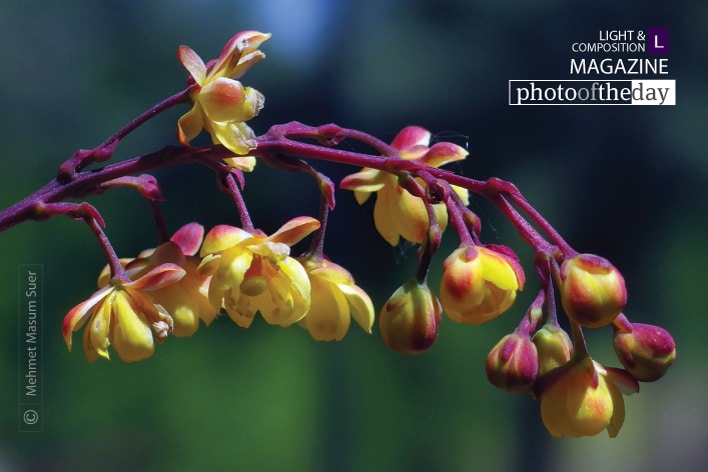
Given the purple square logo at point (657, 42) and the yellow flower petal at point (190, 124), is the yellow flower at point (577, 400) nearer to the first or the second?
the yellow flower petal at point (190, 124)

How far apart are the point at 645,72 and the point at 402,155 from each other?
0.68 m

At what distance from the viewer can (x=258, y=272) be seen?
0.41 meters

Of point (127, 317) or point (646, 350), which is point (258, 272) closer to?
point (127, 317)

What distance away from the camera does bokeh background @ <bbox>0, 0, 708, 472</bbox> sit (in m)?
2.41

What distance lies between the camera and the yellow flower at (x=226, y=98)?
39cm

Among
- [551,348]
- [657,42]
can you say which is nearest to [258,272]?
[551,348]

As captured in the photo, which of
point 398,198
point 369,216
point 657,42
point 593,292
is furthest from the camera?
point 369,216

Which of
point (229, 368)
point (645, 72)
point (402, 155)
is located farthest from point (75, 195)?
point (229, 368)

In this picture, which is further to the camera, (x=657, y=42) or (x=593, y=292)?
(x=657, y=42)

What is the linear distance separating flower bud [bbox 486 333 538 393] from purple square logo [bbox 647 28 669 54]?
679mm

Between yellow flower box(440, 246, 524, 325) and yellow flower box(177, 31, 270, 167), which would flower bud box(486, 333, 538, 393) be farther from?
yellow flower box(177, 31, 270, 167)

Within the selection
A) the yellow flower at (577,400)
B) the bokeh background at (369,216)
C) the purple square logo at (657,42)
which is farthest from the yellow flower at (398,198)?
the bokeh background at (369,216)

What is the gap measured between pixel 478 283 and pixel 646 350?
79 mm

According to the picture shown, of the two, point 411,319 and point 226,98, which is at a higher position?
point 226,98
